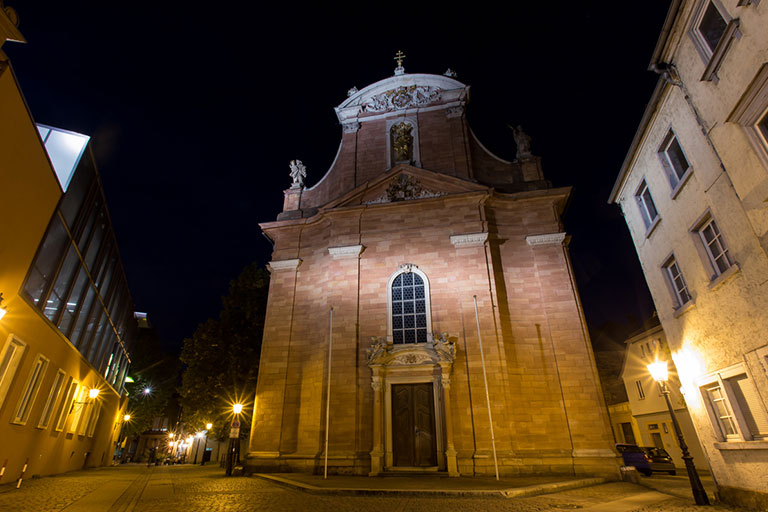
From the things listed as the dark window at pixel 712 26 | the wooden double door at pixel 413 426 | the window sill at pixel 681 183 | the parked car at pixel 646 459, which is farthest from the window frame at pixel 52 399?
the parked car at pixel 646 459

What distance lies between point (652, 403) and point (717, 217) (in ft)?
71.1

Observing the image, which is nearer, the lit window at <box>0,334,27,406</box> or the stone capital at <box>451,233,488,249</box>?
the lit window at <box>0,334,27,406</box>

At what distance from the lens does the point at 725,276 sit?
717 cm

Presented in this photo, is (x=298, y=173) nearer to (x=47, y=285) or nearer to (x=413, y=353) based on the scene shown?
(x=413, y=353)

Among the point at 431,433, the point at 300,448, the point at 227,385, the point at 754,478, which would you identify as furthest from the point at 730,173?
the point at 227,385

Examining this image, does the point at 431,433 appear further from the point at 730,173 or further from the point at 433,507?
the point at 730,173

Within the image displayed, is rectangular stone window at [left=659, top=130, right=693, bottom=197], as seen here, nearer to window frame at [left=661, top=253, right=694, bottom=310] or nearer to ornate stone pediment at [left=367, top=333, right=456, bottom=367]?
window frame at [left=661, top=253, right=694, bottom=310]

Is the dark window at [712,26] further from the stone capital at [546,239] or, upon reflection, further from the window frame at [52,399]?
the window frame at [52,399]

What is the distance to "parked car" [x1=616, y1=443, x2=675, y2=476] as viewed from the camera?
17656 millimetres

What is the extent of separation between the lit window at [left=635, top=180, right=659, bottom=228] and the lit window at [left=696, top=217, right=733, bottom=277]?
2.04 meters

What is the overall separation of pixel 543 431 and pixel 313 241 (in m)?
11.2

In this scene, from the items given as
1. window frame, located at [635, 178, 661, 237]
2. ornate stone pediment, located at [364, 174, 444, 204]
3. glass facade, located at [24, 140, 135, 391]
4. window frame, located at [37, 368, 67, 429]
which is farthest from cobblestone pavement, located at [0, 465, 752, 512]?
ornate stone pediment, located at [364, 174, 444, 204]

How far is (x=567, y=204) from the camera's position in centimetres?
1681

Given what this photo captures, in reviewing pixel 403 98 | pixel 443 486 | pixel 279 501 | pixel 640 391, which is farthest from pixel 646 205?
pixel 640 391
